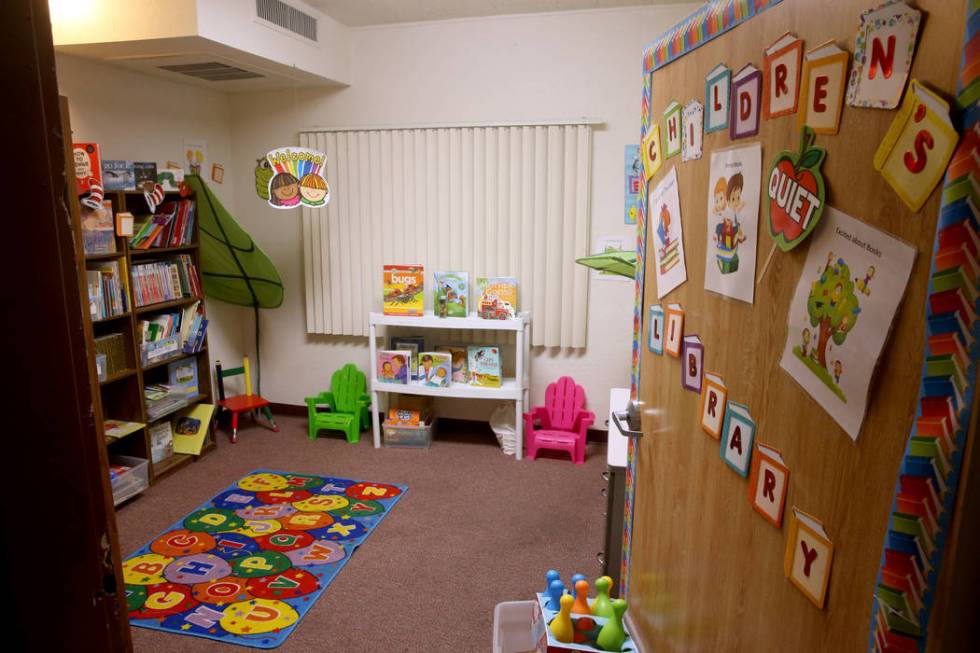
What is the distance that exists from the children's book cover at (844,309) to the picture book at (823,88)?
113 millimetres

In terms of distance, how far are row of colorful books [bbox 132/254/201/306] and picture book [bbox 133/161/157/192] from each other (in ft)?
1.42

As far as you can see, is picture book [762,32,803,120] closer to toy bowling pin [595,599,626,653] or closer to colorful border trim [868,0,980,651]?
colorful border trim [868,0,980,651]

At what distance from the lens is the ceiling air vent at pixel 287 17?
3143 mm

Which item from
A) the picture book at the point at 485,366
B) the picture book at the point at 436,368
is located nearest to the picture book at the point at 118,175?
the picture book at the point at 436,368

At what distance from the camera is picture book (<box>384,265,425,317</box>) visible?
12.9 ft

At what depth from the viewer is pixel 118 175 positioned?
3199mm

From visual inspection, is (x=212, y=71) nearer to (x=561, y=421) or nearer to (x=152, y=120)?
(x=152, y=120)

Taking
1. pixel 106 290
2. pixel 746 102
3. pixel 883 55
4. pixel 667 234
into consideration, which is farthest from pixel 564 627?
pixel 106 290

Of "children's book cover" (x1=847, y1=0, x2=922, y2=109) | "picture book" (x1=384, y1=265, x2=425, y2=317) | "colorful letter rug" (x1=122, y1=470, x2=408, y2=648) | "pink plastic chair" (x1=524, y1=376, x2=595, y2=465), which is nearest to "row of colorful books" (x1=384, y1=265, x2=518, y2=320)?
"picture book" (x1=384, y1=265, x2=425, y2=317)

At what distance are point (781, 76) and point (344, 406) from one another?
377 cm

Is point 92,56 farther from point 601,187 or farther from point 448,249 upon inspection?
point 601,187

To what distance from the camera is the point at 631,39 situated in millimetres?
3613

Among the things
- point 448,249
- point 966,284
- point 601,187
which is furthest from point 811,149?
point 448,249

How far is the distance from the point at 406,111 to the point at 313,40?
27.7 inches
